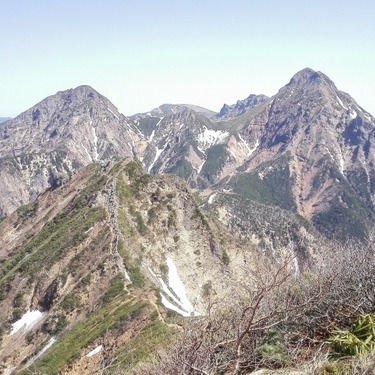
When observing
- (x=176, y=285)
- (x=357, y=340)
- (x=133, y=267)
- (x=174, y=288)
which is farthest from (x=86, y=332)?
Answer: (x=357, y=340)

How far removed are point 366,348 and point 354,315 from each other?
4016 mm

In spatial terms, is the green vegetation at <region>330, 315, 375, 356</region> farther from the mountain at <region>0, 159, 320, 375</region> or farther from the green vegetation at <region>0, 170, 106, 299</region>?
the green vegetation at <region>0, 170, 106, 299</region>

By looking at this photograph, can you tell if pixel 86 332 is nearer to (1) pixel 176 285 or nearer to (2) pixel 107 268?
(2) pixel 107 268

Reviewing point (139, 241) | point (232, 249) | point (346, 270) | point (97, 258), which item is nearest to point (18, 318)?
point (97, 258)

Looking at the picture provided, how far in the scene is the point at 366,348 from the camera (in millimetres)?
10844

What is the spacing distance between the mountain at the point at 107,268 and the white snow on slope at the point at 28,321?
22cm

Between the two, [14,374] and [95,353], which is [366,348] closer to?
[95,353]

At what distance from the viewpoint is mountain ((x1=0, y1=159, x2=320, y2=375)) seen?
212ft

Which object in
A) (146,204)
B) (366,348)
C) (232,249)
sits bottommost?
(232,249)

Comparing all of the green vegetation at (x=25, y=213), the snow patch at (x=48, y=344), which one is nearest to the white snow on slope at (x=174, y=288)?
the snow patch at (x=48, y=344)

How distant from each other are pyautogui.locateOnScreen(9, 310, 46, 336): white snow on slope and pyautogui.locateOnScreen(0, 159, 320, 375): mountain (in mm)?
225

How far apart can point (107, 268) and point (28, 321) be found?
18.4 metres

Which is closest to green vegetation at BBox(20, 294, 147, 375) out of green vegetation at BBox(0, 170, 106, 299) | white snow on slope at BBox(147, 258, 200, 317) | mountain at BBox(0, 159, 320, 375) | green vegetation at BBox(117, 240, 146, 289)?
mountain at BBox(0, 159, 320, 375)

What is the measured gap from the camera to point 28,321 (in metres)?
84.3
